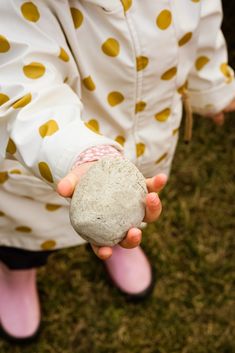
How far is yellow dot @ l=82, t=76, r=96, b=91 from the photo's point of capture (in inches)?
35.7

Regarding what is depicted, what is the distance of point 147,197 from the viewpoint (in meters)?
0.67

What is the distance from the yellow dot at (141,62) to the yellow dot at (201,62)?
0.71 feet

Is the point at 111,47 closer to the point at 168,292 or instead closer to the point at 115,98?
the point at 115,98

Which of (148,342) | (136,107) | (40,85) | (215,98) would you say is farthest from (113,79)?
(148,342)

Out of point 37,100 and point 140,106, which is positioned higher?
point 37,100

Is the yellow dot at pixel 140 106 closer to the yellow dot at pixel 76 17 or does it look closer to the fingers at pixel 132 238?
the yellow dot at pixel 76 17

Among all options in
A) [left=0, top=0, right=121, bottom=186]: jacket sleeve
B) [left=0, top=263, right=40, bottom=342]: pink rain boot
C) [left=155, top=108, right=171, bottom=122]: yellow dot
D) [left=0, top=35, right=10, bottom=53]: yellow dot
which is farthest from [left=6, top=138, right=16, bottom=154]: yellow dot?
[left=0, top=263, right=40, bottom=342]: pink rain boot

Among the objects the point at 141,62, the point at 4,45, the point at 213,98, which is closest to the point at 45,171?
the point at 4,45

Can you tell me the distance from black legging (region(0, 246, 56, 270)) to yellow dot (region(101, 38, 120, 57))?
0.46 m

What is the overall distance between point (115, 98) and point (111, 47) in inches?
4.2

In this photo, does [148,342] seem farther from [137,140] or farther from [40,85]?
[40,85]

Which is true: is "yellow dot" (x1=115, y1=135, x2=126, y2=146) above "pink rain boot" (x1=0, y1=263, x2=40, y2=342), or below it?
above

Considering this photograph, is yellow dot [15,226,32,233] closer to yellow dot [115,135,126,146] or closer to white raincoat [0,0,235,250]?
white raincoat [0,0,235,250]

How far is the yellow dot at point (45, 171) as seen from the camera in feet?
2.39
